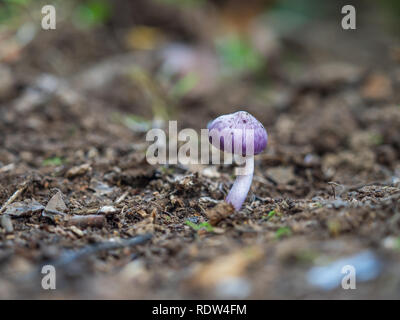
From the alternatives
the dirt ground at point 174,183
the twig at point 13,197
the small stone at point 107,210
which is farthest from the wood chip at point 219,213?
the twig at point 13,197

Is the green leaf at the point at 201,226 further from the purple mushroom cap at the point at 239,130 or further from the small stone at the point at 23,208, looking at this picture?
the small stone at the point at 23,208

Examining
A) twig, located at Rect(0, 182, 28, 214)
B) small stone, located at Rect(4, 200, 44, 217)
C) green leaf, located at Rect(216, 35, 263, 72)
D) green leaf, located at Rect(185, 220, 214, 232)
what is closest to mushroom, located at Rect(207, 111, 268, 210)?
green leaf, located at Rect(185, 220, 214, 232)

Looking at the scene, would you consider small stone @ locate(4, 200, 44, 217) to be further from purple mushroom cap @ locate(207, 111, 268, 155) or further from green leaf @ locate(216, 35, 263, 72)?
green leaf @ locate(216, 35, 263, 72)

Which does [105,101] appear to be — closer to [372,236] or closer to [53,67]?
[53,67]

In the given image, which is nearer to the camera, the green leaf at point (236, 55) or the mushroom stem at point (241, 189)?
the mushroom stem at point (241, 189)

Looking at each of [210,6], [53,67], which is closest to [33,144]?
[53,67]

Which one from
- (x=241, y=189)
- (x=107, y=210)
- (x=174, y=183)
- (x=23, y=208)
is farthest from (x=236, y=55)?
(x=23, y=208)
